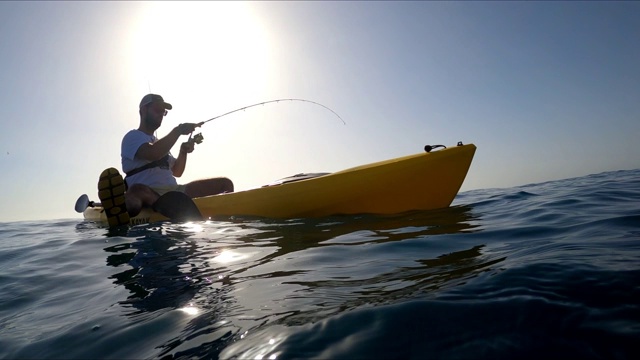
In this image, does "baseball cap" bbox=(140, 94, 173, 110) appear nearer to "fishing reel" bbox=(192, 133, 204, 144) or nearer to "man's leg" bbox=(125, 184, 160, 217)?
"fishing reel" bbox=(192, 133, 204, 144)

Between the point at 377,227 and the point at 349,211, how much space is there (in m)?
1.22

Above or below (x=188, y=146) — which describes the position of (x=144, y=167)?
below

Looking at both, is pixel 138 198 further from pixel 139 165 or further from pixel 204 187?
pixel 204 187

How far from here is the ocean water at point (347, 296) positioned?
1463 millimetres

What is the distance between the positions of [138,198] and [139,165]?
529mm

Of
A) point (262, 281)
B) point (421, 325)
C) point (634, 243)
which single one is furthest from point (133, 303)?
point (634, 243)

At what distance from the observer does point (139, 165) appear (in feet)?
19.4

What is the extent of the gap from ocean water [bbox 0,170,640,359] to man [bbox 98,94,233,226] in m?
1.38

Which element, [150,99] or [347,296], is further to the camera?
[150,99]

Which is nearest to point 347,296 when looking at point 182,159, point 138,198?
point 138,198

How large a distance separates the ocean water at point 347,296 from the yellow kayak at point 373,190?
129cm

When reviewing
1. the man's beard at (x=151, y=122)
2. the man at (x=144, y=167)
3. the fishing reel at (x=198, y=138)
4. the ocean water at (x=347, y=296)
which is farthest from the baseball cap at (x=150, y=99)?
the ocean water at (x=347, y=296)

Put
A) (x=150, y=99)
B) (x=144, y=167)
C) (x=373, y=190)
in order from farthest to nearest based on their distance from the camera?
1. (x=150, y=99)
2. (x=144, y=167)
3. (x=373, y=190)

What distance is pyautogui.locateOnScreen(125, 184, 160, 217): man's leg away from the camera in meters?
5.80
